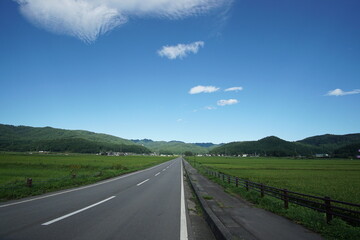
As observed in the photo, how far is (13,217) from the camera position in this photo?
22.0 feet

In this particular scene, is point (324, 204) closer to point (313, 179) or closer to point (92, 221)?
point (92, 221)

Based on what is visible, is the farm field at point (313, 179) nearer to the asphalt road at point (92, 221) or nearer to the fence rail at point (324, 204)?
the fence rail at point (324, 204)

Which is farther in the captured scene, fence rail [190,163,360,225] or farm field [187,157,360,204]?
farm field [187,157,360,204]

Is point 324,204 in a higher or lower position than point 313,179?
higher

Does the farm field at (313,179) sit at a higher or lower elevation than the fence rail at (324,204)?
lower

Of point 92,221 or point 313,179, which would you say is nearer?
point 92,221

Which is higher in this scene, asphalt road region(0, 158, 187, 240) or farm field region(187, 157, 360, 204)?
asphalt road region(0, 158, 187, 240)

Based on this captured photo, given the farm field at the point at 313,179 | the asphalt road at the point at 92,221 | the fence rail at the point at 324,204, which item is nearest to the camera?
the asphalt road at the point at 92,221

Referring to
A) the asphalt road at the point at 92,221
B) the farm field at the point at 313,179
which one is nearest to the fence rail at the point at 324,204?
the farm field at the point at 313,179

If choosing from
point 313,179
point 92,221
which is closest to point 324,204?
point 92,221

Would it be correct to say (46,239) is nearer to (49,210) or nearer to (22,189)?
Result: (49,210)

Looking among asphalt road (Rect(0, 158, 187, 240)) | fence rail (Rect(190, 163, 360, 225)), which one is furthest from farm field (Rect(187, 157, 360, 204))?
asphalt road (Rect(0, 158, 187, 240))

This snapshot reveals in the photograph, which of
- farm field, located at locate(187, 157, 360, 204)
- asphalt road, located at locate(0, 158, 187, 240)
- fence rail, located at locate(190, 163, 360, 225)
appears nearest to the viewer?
asphalt road, located at locate(0, 158, 187, 240)

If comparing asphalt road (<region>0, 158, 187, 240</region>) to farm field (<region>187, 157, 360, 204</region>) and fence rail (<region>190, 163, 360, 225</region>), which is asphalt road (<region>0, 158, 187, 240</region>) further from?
farm field (<region>187, 157, 360, 204</region>)
